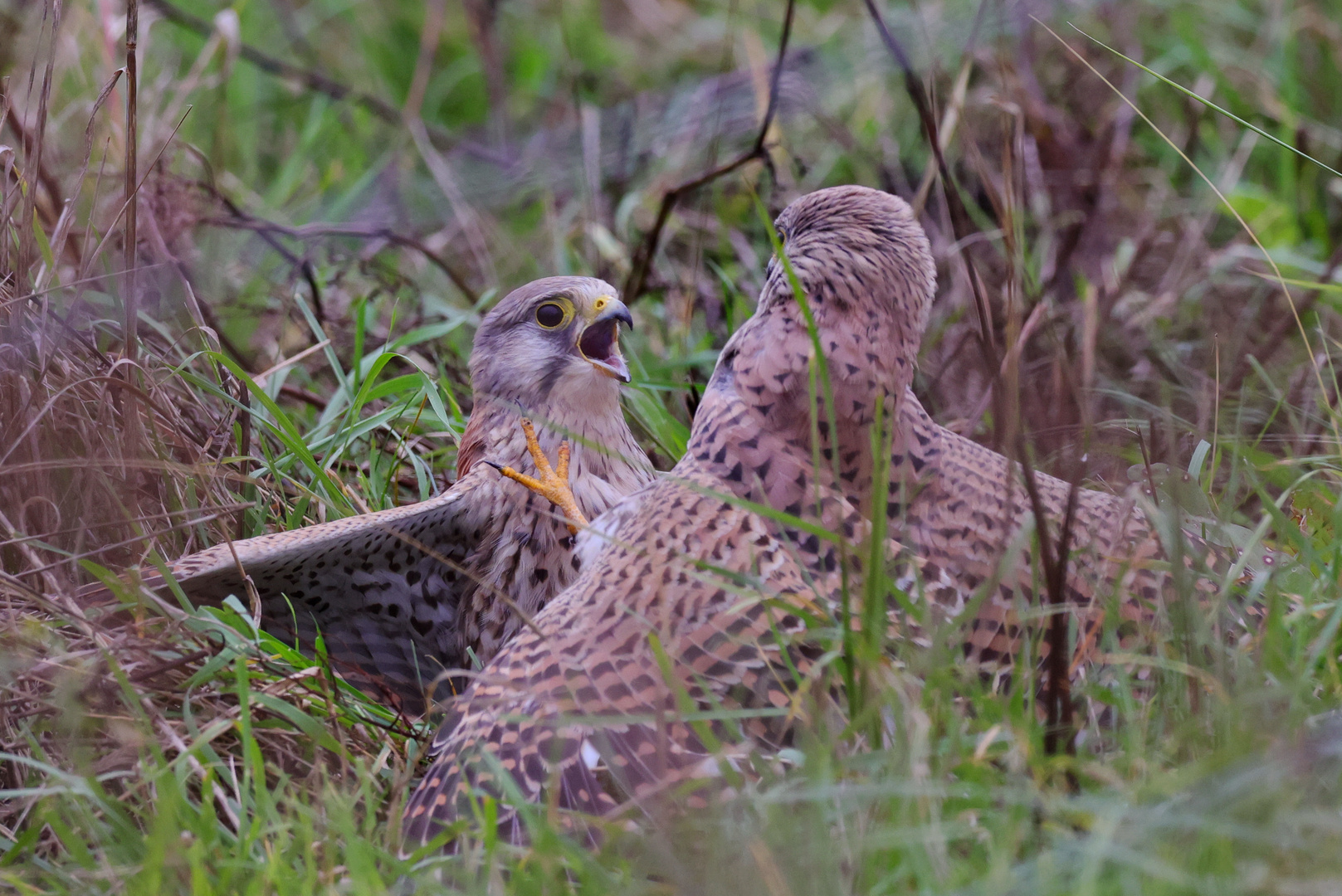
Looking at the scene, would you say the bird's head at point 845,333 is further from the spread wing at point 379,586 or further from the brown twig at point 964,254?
the spread wing at point 379,586

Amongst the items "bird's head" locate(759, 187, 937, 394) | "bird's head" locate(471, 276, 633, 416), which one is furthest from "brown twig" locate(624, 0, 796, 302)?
"bird's head" locate(759, 187, 937, 394)

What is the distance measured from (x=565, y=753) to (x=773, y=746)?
0.33 meters

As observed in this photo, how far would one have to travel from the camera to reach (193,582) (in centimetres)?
256

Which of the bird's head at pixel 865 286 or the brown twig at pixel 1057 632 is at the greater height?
the bird's head at pixel 865 286

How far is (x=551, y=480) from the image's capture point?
300 cm

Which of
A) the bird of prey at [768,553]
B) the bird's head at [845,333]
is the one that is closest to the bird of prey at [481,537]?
the bird of prey at [768,553]

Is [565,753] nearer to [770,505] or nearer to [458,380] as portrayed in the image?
[770,505]

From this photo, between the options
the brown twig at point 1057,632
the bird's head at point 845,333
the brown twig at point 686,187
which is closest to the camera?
the brown twig at point 1057,632

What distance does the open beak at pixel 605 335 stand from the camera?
3.21 metres

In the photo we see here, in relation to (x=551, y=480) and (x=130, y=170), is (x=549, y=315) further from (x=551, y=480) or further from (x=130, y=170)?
(x=130, y=170)

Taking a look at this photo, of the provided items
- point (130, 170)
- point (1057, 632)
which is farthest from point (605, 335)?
point (1057, 632)

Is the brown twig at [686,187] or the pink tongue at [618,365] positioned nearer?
the pink tongue at [618,365]

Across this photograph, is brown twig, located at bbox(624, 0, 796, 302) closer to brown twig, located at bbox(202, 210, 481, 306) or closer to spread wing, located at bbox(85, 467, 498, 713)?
brown twig, located at bbox(202, 210, 481, 306)

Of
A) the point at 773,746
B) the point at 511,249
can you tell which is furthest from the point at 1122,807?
the point at 511,249
